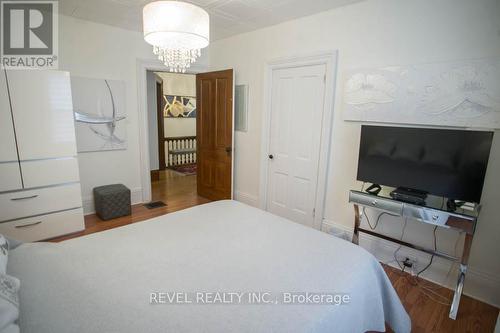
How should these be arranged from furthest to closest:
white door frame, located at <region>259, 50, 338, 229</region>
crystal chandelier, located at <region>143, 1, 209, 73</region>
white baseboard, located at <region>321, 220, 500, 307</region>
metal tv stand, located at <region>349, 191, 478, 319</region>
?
white door frame, located at <region>259, 50, 338, 229</region> < white baseboard, located at <region>321, 220, 500, 307</region> < metal tv stand, located at <region>349, 191, 478, 319</region> < crystal chandelier, located at <region>143, 1, 209, 73</region>

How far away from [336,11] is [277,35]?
2.62 ft

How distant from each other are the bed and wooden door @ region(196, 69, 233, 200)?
2132 millimetres

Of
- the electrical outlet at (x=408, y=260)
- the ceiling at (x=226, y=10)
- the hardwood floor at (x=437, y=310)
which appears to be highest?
the ceiling at (x=226, y=10)

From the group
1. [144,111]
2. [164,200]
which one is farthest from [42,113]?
[164,200]

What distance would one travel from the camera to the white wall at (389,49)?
2.03m

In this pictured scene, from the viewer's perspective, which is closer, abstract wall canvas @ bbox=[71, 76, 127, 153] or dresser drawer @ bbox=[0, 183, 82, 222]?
dresser drawer @ bbox=[0, 183, 82, 222]

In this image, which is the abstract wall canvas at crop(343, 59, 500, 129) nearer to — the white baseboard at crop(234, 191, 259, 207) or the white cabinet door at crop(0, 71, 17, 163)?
the white baseboard at crop(234, 191, 259, 207)

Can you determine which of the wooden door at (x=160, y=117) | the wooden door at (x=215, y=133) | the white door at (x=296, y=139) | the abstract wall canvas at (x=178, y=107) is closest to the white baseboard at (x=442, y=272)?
the white door at (x=296, y=139)

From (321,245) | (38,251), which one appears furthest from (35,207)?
(321,245)

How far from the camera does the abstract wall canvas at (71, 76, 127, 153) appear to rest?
134 inches

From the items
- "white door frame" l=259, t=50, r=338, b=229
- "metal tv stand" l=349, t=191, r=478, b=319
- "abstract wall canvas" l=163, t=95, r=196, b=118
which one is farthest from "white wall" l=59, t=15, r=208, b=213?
"metal tv stand" l=349, t=191, r=478, b=319

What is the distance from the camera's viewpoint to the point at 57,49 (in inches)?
124

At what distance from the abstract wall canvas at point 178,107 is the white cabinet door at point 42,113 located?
3.95 meters

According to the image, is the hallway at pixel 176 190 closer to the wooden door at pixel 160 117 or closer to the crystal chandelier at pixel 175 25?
the wooden door at pixel 160 117
